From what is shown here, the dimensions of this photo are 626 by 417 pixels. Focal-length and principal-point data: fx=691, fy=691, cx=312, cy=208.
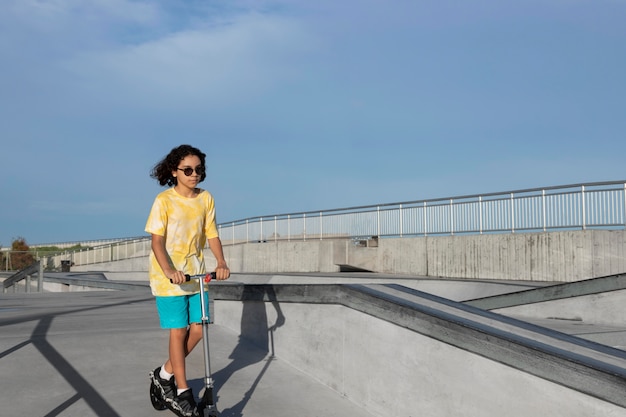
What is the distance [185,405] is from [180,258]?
0.93m

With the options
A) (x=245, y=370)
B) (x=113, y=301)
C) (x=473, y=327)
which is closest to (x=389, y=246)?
(x=113, y=301)

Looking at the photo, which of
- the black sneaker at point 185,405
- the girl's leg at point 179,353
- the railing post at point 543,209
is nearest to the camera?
the black sneaker at point 185,405

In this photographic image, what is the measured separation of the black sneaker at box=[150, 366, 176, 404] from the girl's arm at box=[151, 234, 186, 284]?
2.44ft

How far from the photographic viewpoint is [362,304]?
16.0 feet

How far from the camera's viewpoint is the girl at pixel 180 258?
440cm

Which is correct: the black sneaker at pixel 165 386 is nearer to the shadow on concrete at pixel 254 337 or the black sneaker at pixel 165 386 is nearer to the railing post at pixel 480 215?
the shadow on concrete at pixel 254 337

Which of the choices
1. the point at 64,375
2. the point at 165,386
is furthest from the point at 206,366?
the point at 64,375

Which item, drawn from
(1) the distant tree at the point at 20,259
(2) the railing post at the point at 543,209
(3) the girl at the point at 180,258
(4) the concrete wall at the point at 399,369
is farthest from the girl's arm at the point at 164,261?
(1) the distant tree at the point at 20,259

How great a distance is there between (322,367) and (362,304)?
0.71 meters

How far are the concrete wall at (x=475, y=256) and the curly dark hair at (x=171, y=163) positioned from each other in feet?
41.2

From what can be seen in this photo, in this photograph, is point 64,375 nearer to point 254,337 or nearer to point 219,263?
point 219,263

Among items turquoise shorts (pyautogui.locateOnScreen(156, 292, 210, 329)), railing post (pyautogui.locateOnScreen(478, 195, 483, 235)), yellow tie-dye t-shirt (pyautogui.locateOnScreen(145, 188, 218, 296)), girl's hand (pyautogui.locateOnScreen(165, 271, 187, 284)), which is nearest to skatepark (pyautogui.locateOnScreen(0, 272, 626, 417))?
turquoise shorts (pyautogui.locateOnScreen(156, 292, 210, 329))

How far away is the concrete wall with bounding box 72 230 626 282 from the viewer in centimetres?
1566

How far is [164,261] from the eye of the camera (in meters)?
4.33
